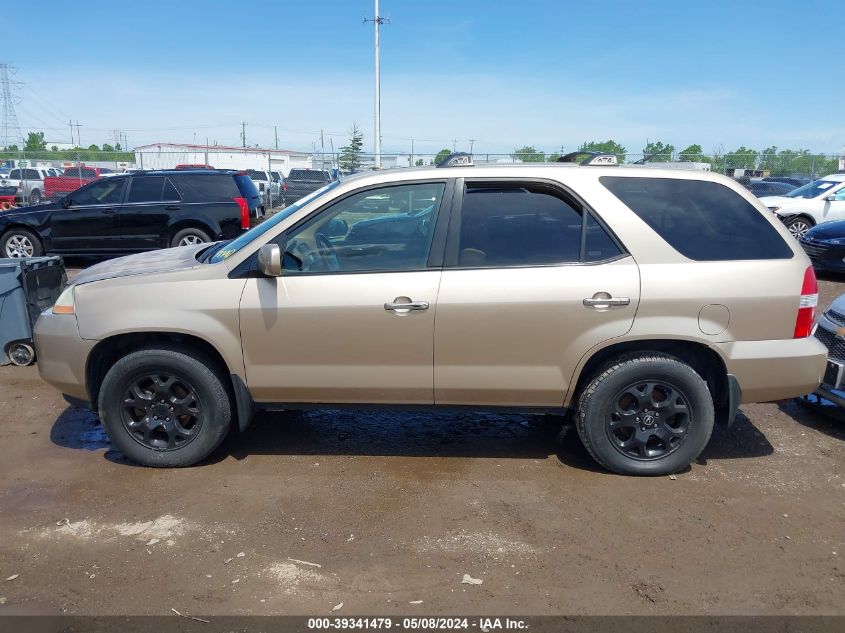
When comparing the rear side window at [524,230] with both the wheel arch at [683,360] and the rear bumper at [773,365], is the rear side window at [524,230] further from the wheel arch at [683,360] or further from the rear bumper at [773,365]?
the rear bumper at [773,365]

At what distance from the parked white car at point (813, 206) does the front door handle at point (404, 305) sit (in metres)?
13.0

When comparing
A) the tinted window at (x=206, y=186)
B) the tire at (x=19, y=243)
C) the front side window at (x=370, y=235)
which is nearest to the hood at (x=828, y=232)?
the front side window at (x=370, y=235)

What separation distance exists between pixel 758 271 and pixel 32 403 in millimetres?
5386

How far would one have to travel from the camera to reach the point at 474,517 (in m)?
3.73

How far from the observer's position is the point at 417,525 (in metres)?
3.66

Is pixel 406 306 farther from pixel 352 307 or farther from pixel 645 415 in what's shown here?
pixel 645 415

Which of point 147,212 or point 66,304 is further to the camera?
point 147,212

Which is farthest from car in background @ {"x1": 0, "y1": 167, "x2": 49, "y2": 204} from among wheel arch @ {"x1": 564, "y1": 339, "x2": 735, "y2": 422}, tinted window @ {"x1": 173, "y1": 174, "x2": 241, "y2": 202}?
wheel arch @ {"x1": 564, "y1": 339, "x2": 735, "y2": 422}

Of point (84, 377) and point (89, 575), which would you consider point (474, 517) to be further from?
point (84, 377)

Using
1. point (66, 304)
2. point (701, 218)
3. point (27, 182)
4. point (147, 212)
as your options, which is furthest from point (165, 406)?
point (27, 182)

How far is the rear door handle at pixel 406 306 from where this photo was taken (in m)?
3.93

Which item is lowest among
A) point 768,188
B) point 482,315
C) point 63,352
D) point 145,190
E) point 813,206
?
point 63,352

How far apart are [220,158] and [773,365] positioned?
4101 centimetres

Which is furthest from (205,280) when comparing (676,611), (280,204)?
(280,204)
